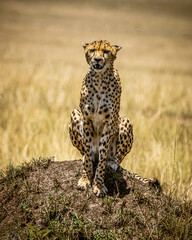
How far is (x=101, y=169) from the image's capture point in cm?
285

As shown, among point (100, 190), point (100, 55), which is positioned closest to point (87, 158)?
point (100, 190)

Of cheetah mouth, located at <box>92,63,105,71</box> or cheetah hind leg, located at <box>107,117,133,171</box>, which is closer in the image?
cheetah mouth, located at <box>92,63,105,71</box>

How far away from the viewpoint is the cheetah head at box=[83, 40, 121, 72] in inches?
102

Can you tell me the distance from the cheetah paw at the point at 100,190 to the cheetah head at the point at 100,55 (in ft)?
3.55

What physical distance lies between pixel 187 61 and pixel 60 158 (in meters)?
17.9

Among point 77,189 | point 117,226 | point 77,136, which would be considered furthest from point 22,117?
point 117,226

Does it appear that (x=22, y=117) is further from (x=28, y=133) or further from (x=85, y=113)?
(x=85, y=113)

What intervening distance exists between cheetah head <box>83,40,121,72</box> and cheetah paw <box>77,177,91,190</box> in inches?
41.0

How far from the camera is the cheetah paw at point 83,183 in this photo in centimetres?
282

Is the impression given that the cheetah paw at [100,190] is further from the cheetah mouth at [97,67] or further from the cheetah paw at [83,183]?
the cheetah mouth at [97,67]

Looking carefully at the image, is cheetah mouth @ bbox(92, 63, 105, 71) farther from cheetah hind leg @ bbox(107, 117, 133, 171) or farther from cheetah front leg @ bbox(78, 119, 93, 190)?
cheetah hind leg @ bbox(107, 117, 133, 171)

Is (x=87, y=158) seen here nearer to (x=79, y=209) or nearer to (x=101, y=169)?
(x=101, y=169)

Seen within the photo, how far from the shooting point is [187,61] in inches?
790

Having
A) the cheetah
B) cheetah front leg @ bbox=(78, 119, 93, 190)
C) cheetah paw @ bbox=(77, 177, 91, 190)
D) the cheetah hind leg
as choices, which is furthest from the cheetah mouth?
cheetah paw @ bbox=(77, 177, 91, 190)
